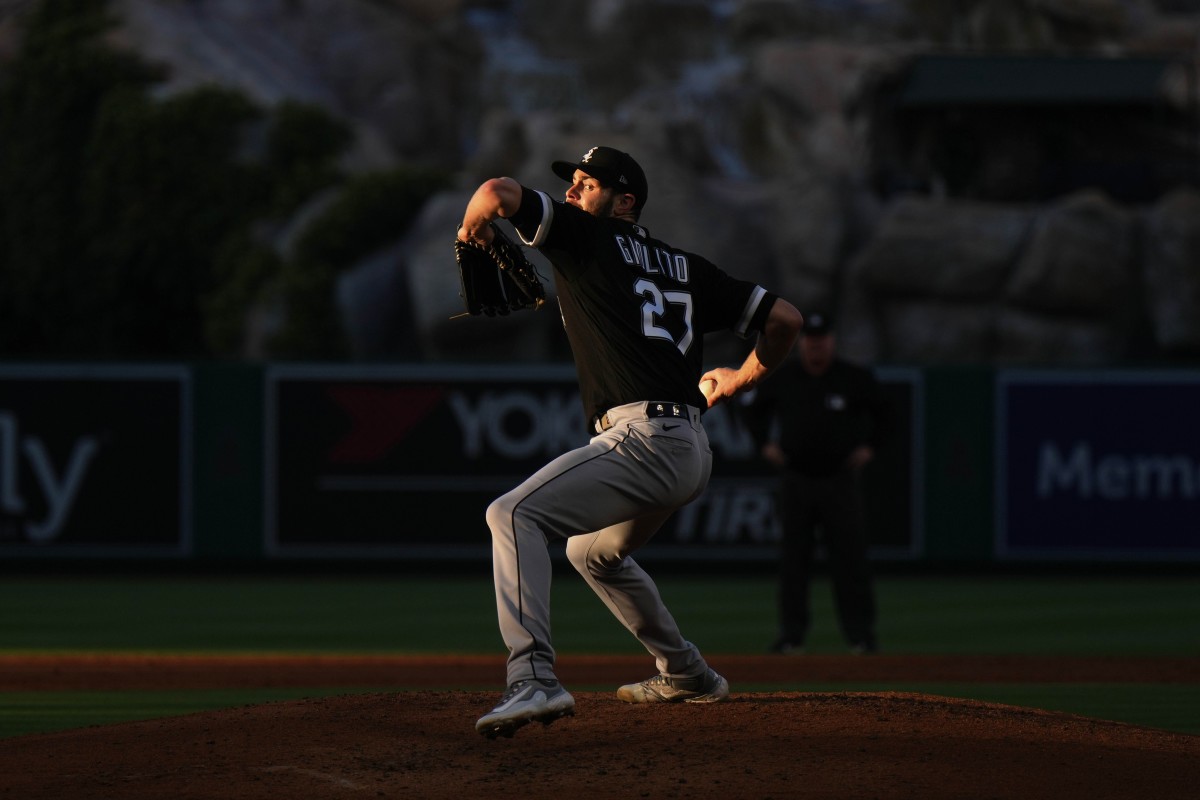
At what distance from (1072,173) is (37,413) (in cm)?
1931

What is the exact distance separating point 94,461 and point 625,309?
10.5 metres

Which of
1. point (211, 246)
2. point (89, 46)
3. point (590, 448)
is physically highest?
point (89, 46)

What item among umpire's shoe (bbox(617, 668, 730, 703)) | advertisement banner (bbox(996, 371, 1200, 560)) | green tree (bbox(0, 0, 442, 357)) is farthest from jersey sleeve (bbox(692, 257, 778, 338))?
green tree (bbox(0, 0, 442, 357))

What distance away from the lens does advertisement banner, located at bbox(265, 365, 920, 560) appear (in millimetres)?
15094

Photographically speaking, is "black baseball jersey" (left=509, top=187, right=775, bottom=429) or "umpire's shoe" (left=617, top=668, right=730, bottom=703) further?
"umpire's shoe" (left=617, top=668, right=730, bottom=703)

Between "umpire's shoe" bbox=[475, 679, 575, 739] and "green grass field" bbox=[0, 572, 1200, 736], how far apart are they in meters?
2.67

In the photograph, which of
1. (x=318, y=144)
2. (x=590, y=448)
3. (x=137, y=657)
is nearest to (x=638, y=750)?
(x=590, y=448)

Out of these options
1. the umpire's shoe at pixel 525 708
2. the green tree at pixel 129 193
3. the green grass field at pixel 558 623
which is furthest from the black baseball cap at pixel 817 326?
the green tree at pixel 129 193

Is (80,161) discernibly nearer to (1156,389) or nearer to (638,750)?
(1156,389)

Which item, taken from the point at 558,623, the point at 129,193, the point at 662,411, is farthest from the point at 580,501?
the point at 129,193

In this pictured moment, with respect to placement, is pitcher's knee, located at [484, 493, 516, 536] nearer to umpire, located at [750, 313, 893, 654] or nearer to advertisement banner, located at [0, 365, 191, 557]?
umpire, located at [750, 313, 893, 654]

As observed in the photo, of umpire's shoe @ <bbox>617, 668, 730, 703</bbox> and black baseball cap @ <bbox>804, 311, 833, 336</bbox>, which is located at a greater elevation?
black baseball cap @ <bbox>804, 311, 833, 336</bbox>

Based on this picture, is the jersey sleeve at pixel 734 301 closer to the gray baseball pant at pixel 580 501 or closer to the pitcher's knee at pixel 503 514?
the gray baseball pant at pixel 580 501

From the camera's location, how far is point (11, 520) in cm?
1484
